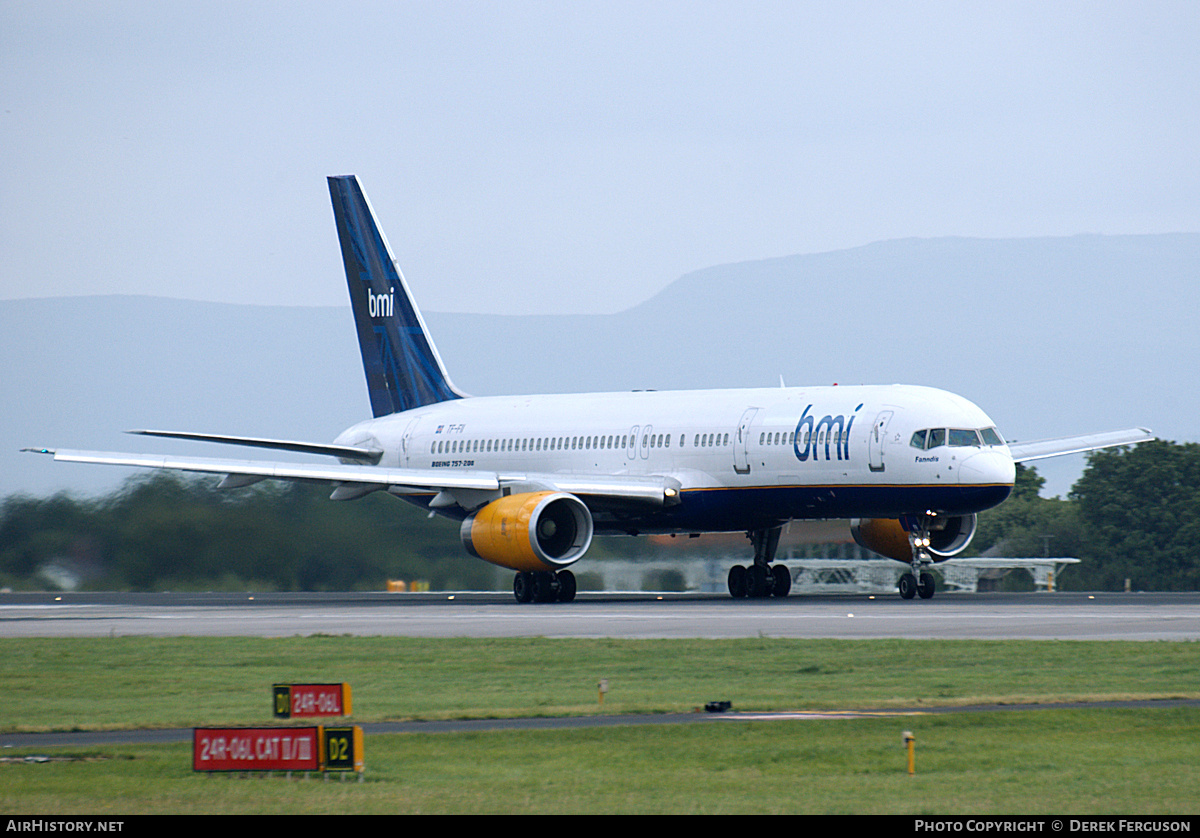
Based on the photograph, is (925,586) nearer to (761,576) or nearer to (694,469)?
(761,576)

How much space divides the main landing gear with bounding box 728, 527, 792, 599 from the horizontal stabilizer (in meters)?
12.1

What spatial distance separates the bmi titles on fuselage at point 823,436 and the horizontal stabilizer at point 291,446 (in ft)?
46.0

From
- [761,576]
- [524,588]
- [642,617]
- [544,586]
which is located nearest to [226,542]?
[524,588]

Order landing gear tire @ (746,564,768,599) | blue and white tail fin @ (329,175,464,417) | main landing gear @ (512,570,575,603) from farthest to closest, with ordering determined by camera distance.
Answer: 1. blue and white tail fin @ (329,175,464,417)
2. landing gear tire @ (746,564,768,599)
3. main landing gear @ (512,570,575,603)

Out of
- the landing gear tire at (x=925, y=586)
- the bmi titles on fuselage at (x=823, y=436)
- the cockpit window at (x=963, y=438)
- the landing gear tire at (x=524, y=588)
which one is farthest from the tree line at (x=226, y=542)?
the cockpit window at (x=963, y=438)

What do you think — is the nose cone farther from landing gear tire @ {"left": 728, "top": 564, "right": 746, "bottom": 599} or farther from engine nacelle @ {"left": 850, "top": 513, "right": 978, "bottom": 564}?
landing gear tire @ {"left": 728, "top": 564, "right": 746, "bottom": 599}

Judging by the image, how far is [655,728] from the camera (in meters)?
16.2

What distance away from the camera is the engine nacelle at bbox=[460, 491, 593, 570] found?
132 ft

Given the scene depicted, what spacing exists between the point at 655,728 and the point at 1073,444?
104ft

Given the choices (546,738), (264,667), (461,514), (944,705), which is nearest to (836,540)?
(461,514)

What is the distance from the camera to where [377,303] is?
54.4 m

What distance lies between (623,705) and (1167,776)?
6400mm

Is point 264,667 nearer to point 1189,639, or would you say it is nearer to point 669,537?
point 1189,639

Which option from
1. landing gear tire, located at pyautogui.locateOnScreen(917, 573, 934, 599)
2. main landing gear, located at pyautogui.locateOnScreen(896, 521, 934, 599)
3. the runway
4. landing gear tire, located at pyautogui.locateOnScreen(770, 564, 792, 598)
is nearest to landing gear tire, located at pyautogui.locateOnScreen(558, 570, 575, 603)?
the runway
